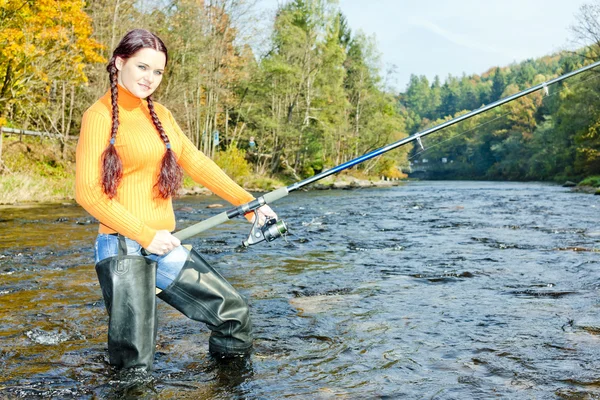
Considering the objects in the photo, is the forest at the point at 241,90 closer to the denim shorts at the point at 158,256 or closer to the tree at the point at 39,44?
the tree at the point at 39,44

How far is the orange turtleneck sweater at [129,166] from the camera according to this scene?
3496 mm

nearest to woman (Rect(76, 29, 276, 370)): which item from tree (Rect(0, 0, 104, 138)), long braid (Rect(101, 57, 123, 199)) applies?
long braid (Rect(101, 57, 123, 199))

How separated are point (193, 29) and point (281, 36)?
12889 mm

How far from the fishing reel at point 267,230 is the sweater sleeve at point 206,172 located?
0.65ft

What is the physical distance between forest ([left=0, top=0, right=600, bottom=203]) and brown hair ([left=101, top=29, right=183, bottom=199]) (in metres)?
4.17

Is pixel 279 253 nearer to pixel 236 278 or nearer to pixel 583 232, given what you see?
pixel 236 278

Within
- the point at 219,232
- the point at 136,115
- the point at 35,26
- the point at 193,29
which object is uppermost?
the point at 193,29

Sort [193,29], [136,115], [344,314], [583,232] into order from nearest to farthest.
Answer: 1. [136,115]
2. [344,314]
3. [583,232]
4. [193,29]

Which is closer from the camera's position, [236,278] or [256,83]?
[236,278]

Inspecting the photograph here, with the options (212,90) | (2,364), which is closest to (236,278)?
(2,364)

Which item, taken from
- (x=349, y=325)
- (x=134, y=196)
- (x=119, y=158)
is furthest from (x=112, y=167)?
(x=349, y=325)

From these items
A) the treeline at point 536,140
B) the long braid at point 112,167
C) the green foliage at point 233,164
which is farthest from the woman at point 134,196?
the green foliage at point 233,164

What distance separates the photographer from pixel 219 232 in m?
13.9

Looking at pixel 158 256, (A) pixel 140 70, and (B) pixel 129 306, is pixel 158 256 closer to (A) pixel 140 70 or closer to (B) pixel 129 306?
(B) pixel 129 306
